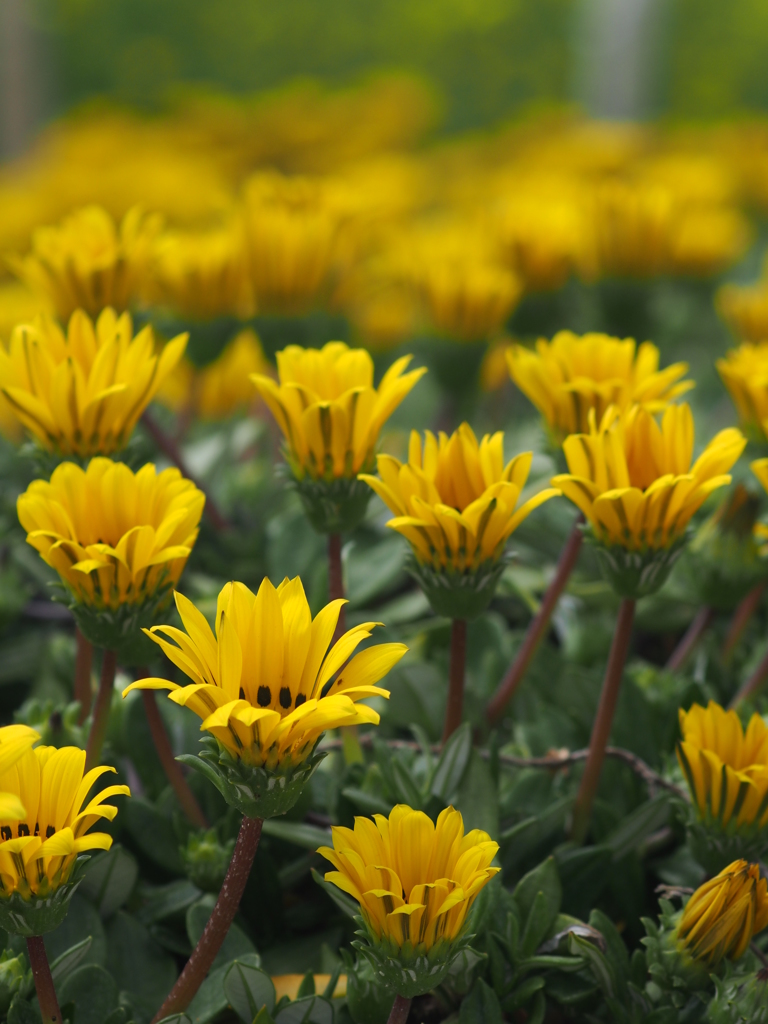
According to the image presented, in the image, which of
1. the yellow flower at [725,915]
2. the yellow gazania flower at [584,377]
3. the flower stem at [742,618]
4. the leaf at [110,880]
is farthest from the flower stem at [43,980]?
the flower stem at [742,618]

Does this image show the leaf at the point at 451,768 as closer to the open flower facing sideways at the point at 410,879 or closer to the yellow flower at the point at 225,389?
the open flower facing sideways at the point at 410,879

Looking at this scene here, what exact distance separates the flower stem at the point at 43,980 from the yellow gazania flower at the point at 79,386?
1.07ft

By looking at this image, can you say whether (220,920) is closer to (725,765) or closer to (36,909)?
(36,909)

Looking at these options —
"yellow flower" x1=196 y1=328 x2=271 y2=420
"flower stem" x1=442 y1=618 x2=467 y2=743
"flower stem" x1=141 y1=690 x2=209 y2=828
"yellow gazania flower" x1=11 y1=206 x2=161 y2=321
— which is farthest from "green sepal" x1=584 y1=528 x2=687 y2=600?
"yellow flower" x1=196 y1=328 x2=271 y2=420

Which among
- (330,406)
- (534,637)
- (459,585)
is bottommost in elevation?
(534,637)

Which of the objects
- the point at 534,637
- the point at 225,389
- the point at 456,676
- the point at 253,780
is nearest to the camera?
the point at 253,780

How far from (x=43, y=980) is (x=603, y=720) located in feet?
1.30

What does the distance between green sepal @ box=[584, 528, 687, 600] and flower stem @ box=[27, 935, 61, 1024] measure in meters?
0.40

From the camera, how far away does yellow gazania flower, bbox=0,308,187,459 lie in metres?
0.70

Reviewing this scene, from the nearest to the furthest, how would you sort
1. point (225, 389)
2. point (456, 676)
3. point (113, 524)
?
point (113, 524) → point (456, 676) → point (225, 389)

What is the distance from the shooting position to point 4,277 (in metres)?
2.61

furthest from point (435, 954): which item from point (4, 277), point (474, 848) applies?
point (4, 277)

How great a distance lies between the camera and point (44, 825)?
0.53m

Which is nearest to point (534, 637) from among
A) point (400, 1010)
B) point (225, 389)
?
point (400, 1010)
